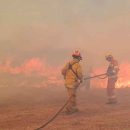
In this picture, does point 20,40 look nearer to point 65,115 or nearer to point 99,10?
point 99,10

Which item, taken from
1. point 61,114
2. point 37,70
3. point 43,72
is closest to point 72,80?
point 61,114

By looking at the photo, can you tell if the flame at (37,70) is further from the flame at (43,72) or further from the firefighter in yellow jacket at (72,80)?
the firefighter in yellow jacket at (72,80)

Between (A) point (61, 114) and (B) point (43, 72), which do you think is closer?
(A) point (61, 114)

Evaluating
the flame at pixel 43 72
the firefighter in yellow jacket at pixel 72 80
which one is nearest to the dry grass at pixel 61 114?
Answer: the firefighter in yellow jacket at pixel 72 80

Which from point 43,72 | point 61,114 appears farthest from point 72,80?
point 43,72

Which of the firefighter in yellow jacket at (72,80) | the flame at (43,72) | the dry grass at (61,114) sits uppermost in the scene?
the flame at (43,72)

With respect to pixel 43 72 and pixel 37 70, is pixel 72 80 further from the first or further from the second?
pixel 37 70

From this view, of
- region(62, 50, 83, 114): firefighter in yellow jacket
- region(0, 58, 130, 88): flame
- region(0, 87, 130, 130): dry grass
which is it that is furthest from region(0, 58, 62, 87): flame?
region(62, 50, 83, 114): firefighter in yellow jacket

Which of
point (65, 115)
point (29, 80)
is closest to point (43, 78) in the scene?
point (29, 80)

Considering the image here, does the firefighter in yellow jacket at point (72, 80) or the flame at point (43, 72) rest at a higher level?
the flame at point (43, 72)

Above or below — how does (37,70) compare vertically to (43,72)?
above

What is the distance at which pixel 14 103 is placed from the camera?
14594 millimetres

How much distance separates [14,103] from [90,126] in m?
4.96

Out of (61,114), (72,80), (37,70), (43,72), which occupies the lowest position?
(61,114)
